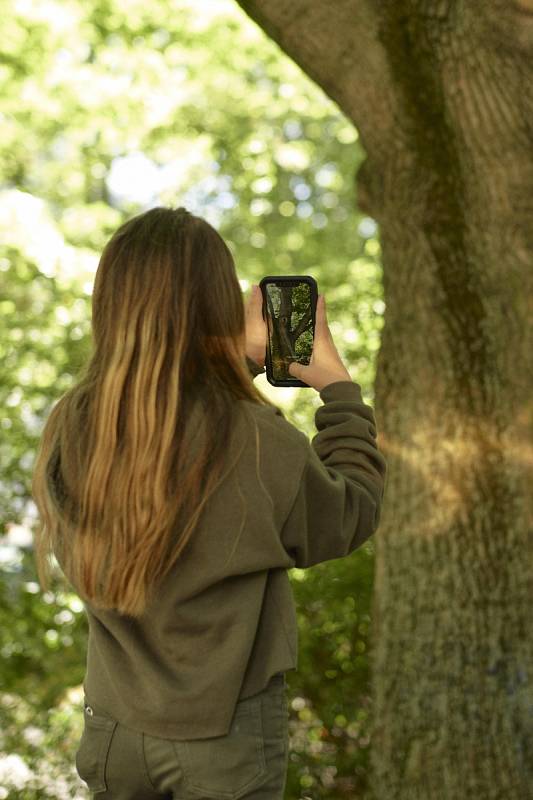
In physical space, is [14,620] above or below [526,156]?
below

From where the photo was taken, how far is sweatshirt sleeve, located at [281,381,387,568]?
2.07 metres

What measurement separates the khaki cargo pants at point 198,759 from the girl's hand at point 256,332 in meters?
0.71

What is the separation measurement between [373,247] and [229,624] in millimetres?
8977

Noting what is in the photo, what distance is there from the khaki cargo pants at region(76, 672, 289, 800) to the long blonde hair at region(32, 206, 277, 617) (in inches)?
10.4

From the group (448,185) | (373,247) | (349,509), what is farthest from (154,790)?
(373,247)

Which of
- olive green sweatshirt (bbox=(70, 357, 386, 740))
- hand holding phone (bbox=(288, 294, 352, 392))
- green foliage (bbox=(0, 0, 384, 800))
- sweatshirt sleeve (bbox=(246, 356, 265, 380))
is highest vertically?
hand holding phone (bbox=(288, 294, 352, 392))

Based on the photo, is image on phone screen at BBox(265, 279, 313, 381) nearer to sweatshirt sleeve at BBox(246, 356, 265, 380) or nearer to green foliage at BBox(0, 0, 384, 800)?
sweatshirt sleeve at BBox(246, 356, 265, 380)

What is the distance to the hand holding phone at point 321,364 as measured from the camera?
7.56 feet

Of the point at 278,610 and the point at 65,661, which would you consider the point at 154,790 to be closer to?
the point at 278,610

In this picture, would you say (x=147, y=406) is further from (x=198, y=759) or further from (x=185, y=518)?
(x=198, y=759)

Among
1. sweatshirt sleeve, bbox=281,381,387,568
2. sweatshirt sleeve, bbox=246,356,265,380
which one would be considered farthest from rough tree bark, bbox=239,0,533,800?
sweatshirt sleeve, bbox=281,381,387,568

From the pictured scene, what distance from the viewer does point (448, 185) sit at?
4.62 metres

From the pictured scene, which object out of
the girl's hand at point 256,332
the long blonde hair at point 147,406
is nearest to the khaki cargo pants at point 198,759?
the long blonde hair at point 147,406

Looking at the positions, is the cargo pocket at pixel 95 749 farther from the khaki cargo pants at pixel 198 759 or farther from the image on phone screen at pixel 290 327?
the image on phone screen at pixel 290 327
